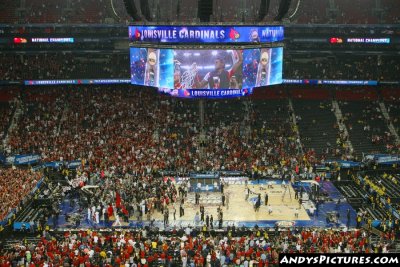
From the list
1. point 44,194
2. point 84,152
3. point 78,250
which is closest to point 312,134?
point 84,152

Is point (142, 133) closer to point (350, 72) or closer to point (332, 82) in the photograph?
point (332, 82)

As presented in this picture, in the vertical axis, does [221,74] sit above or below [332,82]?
below

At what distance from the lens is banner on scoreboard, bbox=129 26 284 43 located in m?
35.8

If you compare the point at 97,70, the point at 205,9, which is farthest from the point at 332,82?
the point at 97,70

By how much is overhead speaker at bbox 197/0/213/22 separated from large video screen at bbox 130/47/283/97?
3239mm

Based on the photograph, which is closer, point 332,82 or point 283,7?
point 283,7

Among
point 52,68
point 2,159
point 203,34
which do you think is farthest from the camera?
point 52,68

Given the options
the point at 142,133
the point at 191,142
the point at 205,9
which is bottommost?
the point at 191,142

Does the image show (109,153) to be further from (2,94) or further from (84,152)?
(2,94)

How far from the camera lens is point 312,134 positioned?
4503 centimetres

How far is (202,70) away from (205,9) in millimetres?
4464

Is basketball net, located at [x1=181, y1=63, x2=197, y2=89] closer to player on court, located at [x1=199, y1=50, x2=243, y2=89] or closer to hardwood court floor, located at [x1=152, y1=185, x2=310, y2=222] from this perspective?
player on court, located at [x1=199, y1=50, x2=243, y2=89]

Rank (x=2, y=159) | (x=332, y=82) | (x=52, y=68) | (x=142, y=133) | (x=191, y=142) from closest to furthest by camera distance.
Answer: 1. (x=2, y=159)
2. (x=191, y=142)
3. (x=142, y=133)
4. (x=332, y=82)
5. (x=52, y=68)

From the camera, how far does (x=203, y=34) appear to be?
117 feet
